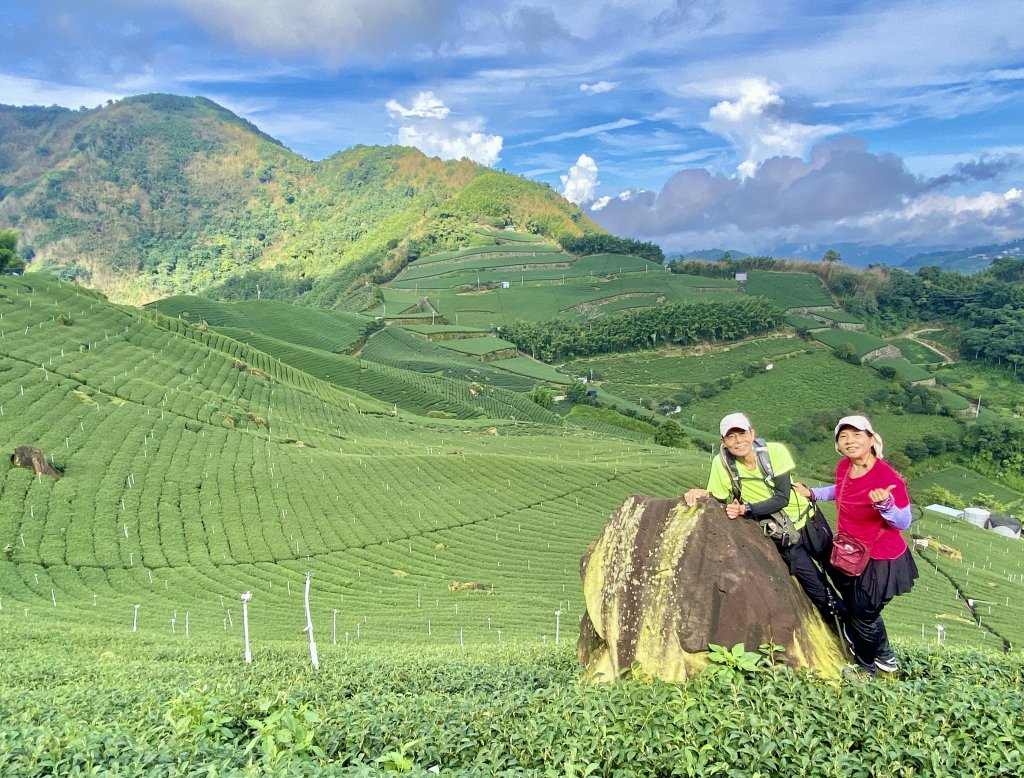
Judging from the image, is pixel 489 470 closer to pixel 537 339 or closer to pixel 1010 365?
pixel 537 339

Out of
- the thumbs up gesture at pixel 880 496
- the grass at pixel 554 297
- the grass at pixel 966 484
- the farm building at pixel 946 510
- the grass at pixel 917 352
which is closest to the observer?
the thumbs up gesture at pixel 880 496

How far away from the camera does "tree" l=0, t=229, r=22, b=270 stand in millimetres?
82938

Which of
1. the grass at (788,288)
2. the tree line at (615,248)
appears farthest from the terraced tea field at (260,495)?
the tree line at (615,248)

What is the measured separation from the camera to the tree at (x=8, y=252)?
82.9m

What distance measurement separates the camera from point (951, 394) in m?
112

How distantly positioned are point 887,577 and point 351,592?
2937cm

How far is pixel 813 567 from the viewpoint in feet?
26.6

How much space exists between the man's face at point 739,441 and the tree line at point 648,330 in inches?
4983

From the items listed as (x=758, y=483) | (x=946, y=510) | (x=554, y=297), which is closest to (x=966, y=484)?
(x=946, y=510)

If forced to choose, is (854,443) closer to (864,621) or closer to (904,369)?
(864,621)

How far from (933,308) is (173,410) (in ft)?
571

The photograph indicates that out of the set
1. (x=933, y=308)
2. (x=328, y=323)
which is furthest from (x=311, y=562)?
(x=933, y=308)

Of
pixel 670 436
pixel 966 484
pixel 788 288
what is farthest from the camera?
pixel 788 288

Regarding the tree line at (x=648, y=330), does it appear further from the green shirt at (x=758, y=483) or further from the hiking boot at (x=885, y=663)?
the hiking boot at (x=885, y=663)
